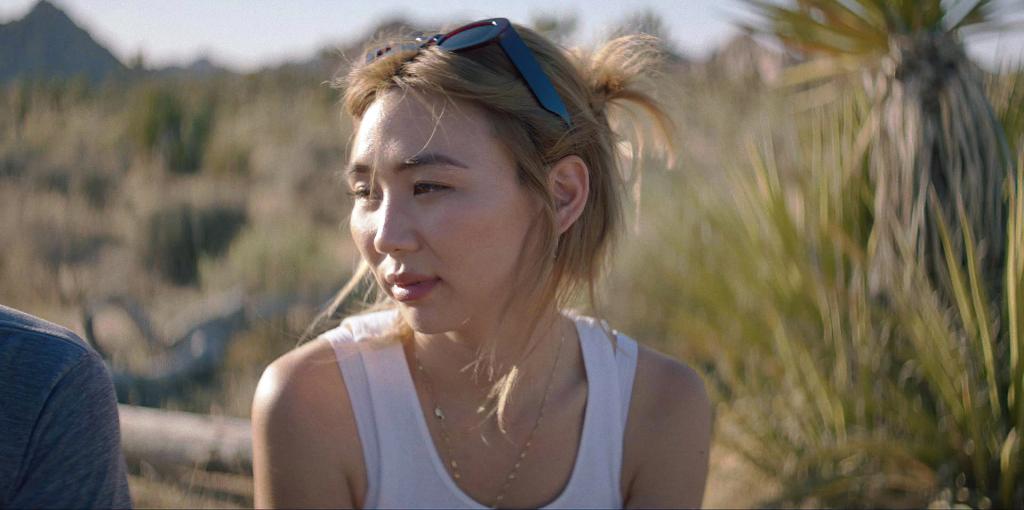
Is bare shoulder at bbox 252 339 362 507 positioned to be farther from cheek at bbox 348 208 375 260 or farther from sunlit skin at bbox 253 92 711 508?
cheek at bbox 348 208 375 260

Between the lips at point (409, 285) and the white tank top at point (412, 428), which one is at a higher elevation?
the lips at point (409, 285)

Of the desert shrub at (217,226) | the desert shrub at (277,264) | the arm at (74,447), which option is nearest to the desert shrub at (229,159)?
the desert shrub at (217,226)

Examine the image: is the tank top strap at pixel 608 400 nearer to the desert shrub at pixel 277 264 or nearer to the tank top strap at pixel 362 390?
the tank top strap at pixel 362 390

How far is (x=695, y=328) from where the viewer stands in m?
4.64

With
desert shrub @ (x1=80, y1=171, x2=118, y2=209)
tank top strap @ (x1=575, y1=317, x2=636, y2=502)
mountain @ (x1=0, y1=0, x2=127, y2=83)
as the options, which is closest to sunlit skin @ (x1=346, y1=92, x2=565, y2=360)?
tank top strap @ (x1=575, y1=317, x2=636, y2=502)

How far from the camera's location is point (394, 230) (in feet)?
5.50

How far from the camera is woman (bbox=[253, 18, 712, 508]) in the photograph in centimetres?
172

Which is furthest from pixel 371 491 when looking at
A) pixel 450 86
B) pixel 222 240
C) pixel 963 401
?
pixel 222 240

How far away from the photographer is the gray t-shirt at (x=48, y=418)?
122cm

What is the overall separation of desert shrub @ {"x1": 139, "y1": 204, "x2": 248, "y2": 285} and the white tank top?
6040 mm

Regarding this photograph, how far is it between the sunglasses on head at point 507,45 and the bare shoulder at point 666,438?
2.15 ft

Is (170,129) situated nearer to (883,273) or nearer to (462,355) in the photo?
(883,273)

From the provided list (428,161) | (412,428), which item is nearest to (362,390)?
(412,428)

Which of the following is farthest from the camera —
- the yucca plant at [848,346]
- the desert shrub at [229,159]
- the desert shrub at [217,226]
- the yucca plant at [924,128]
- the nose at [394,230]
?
the desert shrub at [229,159]
